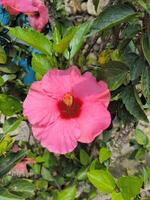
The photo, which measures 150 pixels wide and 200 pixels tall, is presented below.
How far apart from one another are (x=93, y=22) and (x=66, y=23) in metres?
0.73

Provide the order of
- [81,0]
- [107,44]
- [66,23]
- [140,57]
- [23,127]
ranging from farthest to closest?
[81,0] → [23,127] → [66,23] → [107,44] → [140,57]

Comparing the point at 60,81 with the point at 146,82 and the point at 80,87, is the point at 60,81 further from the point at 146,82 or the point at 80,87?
the point at 146,82

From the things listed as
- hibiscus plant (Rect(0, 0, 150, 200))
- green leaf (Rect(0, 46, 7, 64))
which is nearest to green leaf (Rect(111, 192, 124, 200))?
hibiscus plant (Rect(0, 0, 150, 200))

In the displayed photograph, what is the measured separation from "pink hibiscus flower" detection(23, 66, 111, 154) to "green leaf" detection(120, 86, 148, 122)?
71 mm

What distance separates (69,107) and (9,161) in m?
0.22

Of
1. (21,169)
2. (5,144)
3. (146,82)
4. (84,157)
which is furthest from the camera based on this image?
(21,169)

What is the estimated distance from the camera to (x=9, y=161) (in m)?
1.35

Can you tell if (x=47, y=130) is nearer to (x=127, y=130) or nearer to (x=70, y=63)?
(x=70, y=63)

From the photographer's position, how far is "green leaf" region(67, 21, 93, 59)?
124 cm

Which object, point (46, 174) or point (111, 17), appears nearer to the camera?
point (111, 17)

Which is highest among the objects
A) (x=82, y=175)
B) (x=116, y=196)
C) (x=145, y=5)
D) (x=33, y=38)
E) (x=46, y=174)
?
(x=145, y=5)

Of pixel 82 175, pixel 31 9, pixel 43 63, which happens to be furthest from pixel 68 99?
pixel 82 175

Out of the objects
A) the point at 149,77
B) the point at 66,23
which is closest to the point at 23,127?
the point at 66,23

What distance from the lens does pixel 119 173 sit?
2.54 meters
